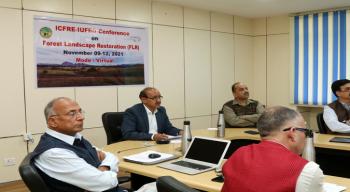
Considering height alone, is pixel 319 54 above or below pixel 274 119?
above

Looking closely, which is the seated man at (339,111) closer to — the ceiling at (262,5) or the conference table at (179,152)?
the conference table at (179,152)

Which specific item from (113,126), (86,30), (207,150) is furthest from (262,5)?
(207,150)

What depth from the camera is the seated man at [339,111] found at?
13.8 ft

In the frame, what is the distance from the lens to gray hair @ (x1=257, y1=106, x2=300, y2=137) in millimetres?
1646

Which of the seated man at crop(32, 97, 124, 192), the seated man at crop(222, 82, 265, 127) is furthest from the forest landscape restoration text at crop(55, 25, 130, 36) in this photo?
the seated man at crop(32, 97, 124, 192)

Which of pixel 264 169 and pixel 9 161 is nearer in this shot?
pixel 264 169

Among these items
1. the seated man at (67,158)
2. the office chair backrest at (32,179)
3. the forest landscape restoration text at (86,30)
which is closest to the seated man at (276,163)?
the seated man at (67,158)

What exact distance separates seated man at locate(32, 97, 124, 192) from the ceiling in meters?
4.17

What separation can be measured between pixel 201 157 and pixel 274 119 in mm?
1180

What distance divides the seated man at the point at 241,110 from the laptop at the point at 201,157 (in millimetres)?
2009

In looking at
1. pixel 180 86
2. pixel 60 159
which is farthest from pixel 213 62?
pixel 60 159

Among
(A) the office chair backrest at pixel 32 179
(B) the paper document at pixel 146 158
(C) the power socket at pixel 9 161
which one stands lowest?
(C) the power socket at pixel 9 161

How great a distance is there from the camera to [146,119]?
414cm

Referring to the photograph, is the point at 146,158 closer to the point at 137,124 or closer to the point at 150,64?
the point at 137,124
